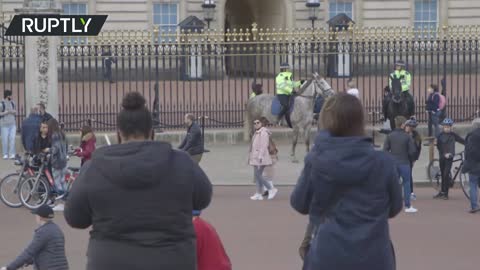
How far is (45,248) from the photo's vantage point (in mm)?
9367

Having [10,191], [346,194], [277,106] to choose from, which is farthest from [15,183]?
[346,194]

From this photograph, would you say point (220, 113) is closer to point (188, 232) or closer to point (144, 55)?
point (144, 55)

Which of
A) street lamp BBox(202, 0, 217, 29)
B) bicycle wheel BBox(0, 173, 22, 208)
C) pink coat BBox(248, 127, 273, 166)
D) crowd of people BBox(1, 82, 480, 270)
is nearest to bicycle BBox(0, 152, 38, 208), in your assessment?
bicycle wheel BBox(0, 173, 22, 208)

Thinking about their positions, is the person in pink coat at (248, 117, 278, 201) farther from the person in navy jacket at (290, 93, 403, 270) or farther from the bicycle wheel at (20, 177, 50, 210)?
the person in navy jacket at (290, 93, 403, 270)

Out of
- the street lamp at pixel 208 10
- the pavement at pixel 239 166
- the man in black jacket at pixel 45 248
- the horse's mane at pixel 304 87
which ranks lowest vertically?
the pavement at pixel 239 166

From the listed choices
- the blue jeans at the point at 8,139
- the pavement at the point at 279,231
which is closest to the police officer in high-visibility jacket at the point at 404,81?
the pavement at the point at 279,231

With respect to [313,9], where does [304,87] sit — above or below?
below

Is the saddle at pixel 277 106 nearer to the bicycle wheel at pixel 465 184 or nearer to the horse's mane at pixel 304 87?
the horse's mane at pixel 304 87

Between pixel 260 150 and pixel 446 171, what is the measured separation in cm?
268

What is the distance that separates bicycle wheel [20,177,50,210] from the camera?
15.9 metres

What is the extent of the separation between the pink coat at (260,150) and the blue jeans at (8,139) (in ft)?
20.8

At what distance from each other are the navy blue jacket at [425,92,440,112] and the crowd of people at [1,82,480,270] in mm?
17774

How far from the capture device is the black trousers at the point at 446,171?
16.7 metres

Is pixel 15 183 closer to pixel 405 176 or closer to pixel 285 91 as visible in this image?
pixel 405 176
